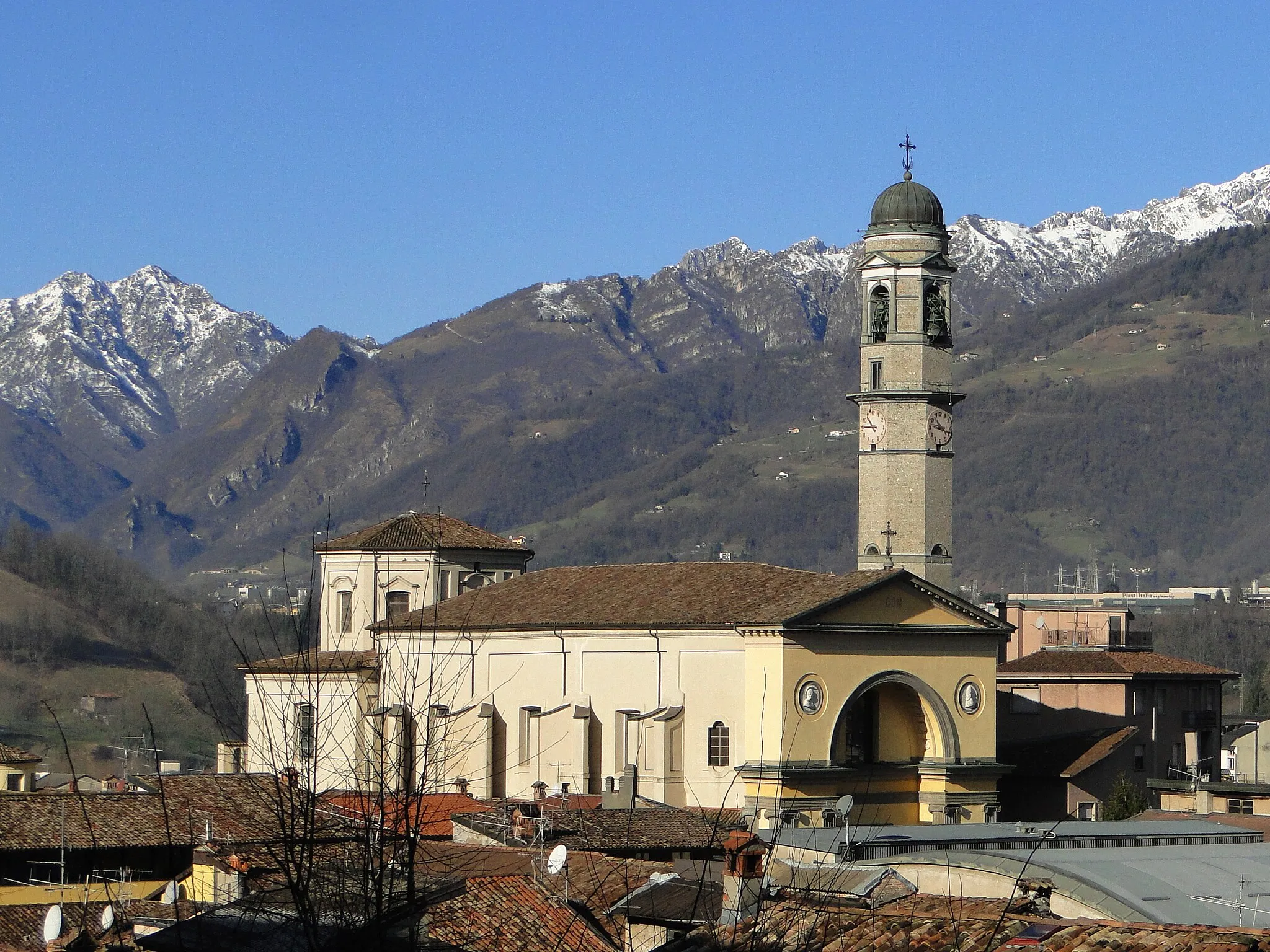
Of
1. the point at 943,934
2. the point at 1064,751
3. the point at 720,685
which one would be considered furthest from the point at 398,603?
the point at 943,934

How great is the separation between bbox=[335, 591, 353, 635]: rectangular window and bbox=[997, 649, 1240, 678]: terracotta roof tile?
1891cm

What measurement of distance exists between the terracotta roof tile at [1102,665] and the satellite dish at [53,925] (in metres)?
52.6

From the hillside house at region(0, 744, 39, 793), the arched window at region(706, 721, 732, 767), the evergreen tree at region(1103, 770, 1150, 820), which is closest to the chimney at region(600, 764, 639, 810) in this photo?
the arched window at region(706, 721, 732, 767)

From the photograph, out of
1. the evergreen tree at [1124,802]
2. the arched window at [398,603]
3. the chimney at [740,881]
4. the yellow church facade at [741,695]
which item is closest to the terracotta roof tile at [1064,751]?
the evergreen tree at [1124,802]

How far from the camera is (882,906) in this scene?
25.5m

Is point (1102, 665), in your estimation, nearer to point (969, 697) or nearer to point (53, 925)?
point (969, 697)

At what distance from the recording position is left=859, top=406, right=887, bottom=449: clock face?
68.7m

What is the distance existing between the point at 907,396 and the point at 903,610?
12429 mm

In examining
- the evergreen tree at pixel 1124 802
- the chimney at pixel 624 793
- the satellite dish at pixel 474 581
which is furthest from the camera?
the satellite dish at pixel 474 581

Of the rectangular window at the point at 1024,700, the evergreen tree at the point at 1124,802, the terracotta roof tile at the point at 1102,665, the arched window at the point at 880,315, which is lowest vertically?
the evergreen tree at the point at 1124,802

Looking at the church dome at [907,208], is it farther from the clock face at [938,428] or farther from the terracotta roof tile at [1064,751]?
the terracotta roof tile at [1064,751]

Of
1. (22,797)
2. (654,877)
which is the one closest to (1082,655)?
(22,797)

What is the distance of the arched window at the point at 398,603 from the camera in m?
70.8

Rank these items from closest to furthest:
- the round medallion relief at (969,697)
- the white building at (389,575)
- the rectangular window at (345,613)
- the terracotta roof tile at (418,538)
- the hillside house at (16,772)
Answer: the hillside house at (16,772) < the round medallion relief at (969,697) < the white building at (389,575) < the terracotta roof tile at (418,538) < the rectangular window at (345,613)
